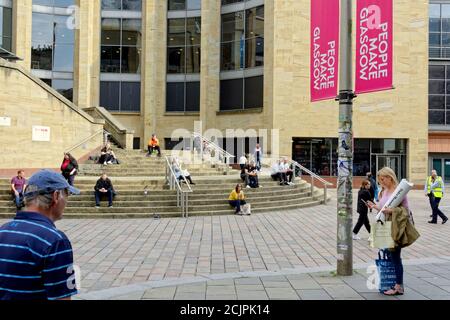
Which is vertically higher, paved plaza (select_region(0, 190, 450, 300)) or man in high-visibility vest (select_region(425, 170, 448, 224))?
man in high-visibility vest (select_region(425, 170, 448, 224))

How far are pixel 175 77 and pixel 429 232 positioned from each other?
27.1 m

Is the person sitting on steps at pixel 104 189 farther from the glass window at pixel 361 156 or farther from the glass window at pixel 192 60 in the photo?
the glass window at pixel 192 60

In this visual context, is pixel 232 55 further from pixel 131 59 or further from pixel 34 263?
pixel 34 263

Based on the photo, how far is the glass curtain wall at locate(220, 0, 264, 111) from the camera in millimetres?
32725

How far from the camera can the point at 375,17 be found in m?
7.05

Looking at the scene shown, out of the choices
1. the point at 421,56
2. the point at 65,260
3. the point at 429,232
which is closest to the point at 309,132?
the point at 421,56

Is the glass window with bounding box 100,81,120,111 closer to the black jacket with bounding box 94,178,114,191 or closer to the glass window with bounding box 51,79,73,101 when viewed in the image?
the glass window with bounding box 51,79,73,101

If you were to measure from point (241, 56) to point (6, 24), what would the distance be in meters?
16.3

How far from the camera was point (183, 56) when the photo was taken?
120 feet

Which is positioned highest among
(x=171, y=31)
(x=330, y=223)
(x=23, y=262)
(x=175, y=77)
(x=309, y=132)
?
(x=171, y=31)

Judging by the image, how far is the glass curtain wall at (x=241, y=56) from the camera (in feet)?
107

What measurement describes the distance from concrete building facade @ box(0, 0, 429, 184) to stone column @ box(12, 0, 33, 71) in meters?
0.07

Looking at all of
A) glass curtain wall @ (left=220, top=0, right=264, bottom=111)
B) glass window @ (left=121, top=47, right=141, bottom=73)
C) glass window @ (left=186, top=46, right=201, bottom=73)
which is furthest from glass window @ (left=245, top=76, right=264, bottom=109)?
glass window @ (left=121, top=47, right=141, bottom=73)

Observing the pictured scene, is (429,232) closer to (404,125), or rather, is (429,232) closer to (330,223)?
(330,223)
